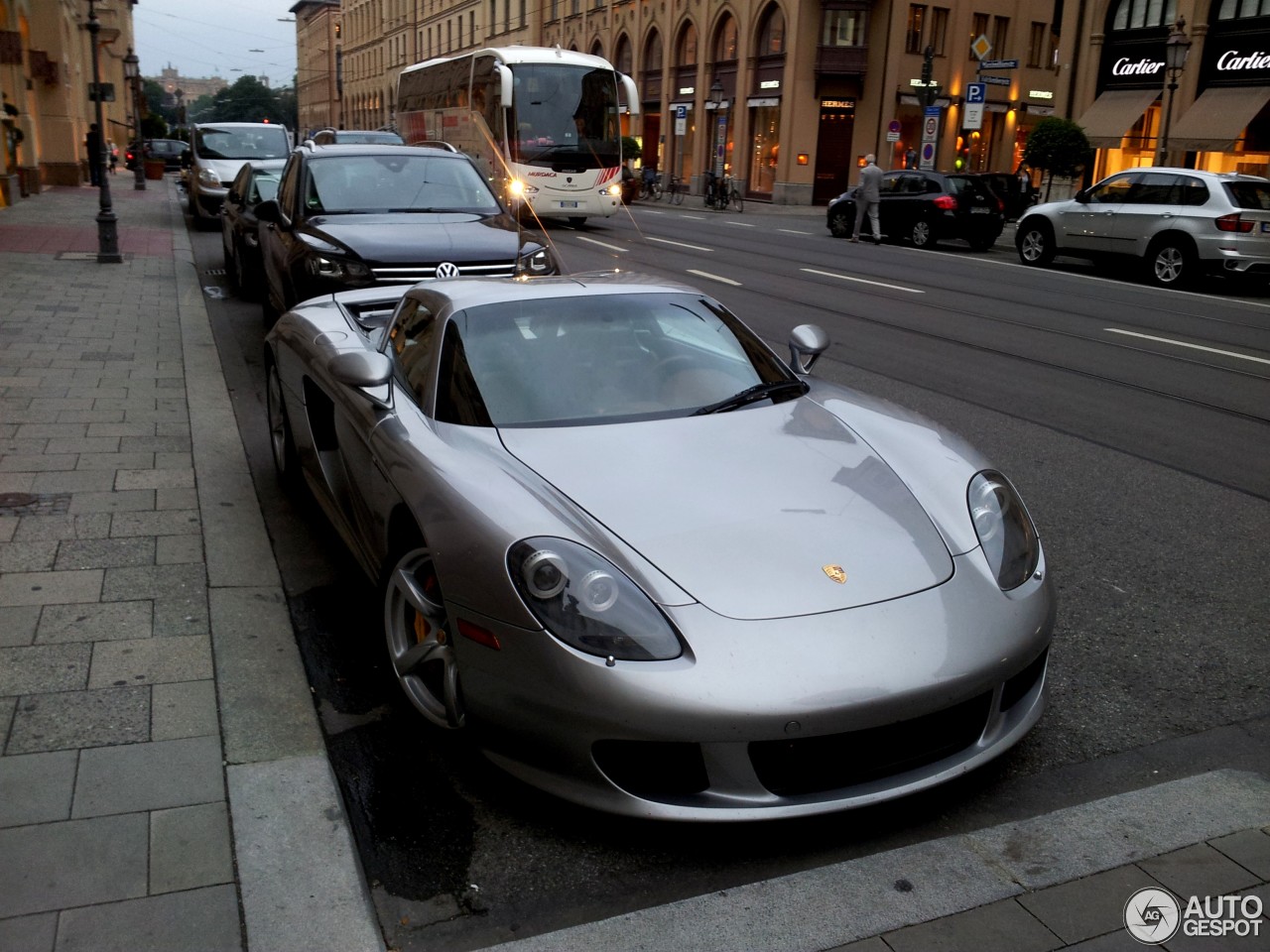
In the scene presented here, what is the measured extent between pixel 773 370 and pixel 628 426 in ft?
2.84

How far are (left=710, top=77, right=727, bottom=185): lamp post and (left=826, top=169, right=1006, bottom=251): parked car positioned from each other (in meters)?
23.7

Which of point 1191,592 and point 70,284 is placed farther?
point 70,284

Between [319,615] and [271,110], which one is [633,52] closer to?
[319,615]

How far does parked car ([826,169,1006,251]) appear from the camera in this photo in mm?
23578

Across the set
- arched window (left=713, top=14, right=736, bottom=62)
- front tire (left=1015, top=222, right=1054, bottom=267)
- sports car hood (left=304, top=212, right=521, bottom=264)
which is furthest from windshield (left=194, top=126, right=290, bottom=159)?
arched window (left=713, top=14, right=736, bottom=62)

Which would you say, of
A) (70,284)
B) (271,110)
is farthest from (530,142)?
(271,110)

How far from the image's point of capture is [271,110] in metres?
156

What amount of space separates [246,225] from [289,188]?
2619 millimetres

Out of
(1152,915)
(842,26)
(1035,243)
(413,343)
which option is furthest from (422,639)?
(842,26)

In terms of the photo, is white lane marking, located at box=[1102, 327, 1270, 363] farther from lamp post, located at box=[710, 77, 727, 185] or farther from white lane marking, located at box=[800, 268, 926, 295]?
lamp post, located at box=[710, 77, 727, 185]

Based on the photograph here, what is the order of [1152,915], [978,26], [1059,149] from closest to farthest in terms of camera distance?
1. [1152,915]
2. [1059,149]
3. [978,26]

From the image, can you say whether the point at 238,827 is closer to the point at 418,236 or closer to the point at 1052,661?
the point at 1052,661

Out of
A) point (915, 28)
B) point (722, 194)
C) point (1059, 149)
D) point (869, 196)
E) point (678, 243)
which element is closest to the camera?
point (678, 243)

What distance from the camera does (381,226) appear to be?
30.5ft
